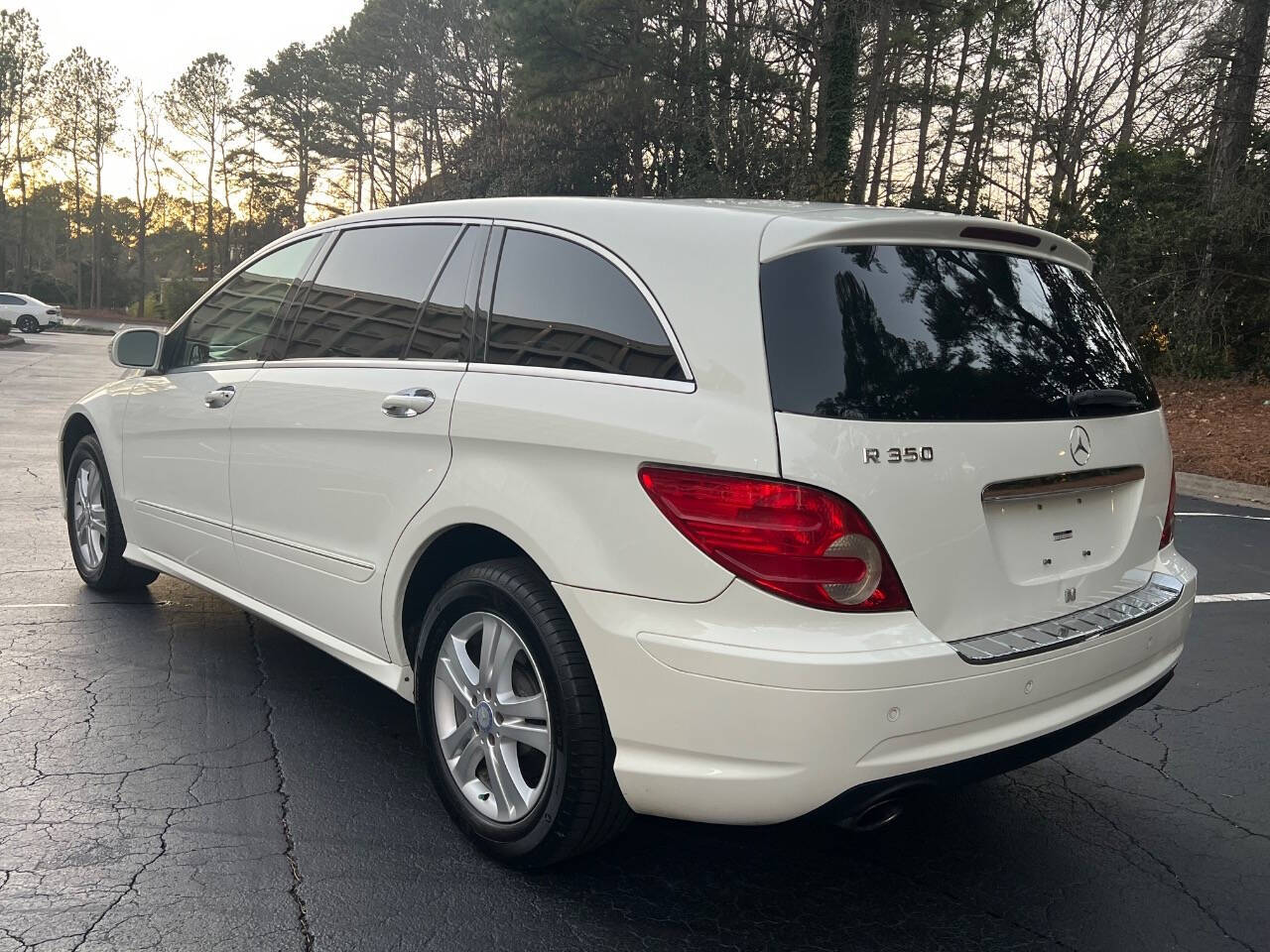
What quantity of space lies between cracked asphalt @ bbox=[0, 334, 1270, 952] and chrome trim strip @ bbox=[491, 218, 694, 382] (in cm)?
138

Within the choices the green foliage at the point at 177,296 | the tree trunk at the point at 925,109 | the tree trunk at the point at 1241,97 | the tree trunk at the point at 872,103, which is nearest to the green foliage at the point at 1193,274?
the tree trunk at the point at 1241,97

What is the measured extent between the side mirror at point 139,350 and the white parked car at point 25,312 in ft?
141

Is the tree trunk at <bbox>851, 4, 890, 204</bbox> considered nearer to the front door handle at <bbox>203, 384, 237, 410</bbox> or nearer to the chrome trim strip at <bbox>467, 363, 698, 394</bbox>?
the front door handle at <bbox>203, 384, 237, 410</bbox>

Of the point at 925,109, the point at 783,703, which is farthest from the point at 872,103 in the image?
the point at 783,703

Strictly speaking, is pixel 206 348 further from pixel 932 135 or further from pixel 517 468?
pixel 932 135

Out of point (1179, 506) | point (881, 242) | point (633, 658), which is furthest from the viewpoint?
point (1179, 506)

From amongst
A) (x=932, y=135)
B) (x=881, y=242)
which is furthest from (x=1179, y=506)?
(x=932, y=135)

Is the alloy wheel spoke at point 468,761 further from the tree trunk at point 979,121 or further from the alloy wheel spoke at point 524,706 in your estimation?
the tree trunk at point 979,121

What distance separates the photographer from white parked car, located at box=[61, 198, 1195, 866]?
7.95ft

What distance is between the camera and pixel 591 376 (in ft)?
9.18

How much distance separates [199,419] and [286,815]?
179 cm

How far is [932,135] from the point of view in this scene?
1293 inches

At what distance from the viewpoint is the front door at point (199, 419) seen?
423 centimetres

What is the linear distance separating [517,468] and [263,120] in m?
58.4
